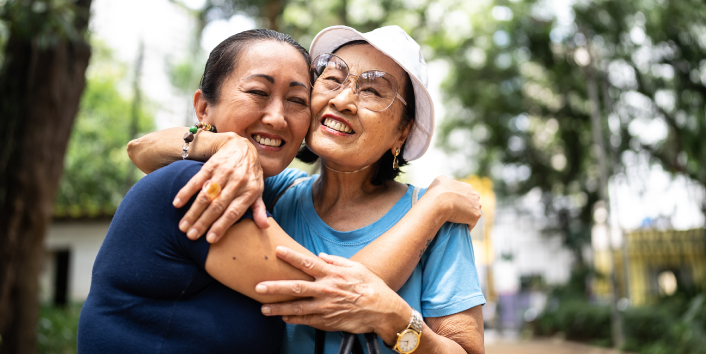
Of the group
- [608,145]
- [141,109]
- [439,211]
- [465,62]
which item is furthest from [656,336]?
[141,109]

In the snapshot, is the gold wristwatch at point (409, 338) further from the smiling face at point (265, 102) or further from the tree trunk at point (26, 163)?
the tree trunk at point (26, 163)

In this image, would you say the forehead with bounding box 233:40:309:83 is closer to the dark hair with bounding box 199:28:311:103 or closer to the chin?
the dark hair with bounding box 199:28:311:103

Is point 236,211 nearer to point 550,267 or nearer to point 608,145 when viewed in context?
point 608,145

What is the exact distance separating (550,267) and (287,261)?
1433 cm

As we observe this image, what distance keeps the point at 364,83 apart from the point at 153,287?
105cm

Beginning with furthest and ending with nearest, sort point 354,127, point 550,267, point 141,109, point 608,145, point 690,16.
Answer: point 141,109, point 550,267, point 608,145, point 690,16, point 354,127

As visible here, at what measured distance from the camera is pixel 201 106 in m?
2.01

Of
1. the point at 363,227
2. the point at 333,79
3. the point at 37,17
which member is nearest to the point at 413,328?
Answer: the point at 363,227

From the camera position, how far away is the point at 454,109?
16.4 metres

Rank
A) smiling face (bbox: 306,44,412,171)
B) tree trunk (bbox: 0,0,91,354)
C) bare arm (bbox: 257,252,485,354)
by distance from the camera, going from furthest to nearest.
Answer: tree trunk (bbox: 0,0,91,354) < smiling face (bbox: 306,44,412,171) < bare arm (bbox: 257,252,485,354)

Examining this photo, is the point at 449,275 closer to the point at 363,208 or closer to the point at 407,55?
the point at 363,208

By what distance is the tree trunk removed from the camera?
5.45m

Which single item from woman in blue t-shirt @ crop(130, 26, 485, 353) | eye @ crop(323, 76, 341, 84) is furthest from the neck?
eye @ crop(323, 76, 341, 84)

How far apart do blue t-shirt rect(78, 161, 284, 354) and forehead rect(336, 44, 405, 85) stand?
0.83 meters
